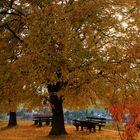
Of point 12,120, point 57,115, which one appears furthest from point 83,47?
point 12,120

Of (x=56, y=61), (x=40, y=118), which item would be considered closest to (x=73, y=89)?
(x=56, y=61)

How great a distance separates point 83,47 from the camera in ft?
80.2

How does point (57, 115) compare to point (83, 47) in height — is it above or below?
below

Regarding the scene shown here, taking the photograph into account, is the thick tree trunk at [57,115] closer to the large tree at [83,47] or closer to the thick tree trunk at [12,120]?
the large tree at [83,47]

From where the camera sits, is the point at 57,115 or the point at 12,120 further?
the point at 12,120

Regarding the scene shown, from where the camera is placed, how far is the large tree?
75.5 feet

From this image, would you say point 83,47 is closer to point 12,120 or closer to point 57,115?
point 57,115

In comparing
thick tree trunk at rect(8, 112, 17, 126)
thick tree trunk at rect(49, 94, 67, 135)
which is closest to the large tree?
thick tree trunk at rect(49, 94, 67, 135)

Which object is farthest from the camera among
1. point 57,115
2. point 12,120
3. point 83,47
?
point 12,120

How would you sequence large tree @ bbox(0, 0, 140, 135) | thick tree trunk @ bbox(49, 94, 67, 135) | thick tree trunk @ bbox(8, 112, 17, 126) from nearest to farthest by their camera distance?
large tree @ bbox(0, 0, 140, 135) < thick tree trunk @ bbox(49, 94, 67, 135) < thick tree trunk @ bbox(8, 112, 17, 126)

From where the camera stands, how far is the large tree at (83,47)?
2300cm

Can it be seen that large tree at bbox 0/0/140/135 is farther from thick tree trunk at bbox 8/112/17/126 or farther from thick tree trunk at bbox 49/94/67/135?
thick tree trunk at bbox 8/112/17/126

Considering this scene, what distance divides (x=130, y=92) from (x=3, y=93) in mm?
8284

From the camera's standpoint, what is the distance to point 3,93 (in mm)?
28094
